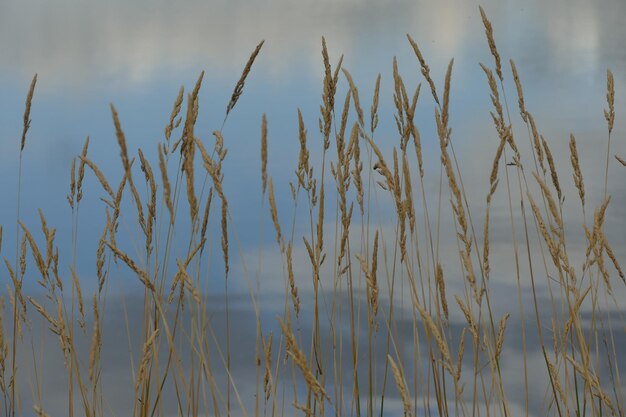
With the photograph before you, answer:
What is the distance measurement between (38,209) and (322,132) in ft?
2.42

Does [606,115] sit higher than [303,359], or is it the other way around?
[606,115]

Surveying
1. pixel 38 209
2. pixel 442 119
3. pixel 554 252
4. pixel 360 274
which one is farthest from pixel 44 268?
pixel 554 252

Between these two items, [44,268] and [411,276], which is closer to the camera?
[411,276]

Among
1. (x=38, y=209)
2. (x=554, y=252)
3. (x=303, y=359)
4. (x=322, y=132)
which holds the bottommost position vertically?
(x=303, y=359)

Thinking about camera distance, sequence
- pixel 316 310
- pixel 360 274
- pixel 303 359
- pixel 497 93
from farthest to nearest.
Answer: pixel 360 274, pixel 497 93, pixel 316 310, pixel 303 359

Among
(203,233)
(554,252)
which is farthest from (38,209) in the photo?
(554,252)

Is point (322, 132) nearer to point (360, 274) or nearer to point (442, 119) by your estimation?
point (442, 119)

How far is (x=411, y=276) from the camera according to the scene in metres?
1.72

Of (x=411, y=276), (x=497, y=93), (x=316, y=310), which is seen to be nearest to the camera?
(x=411, y=276)

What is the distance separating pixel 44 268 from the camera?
1.89 m

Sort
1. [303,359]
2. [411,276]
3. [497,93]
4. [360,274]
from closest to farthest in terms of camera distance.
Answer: [303,359]
[411,276]
[497,93]
[360,274]

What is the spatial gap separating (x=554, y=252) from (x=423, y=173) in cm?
36

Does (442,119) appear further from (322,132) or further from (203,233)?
(203,233)

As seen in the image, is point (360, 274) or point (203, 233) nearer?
point (203, 233)
